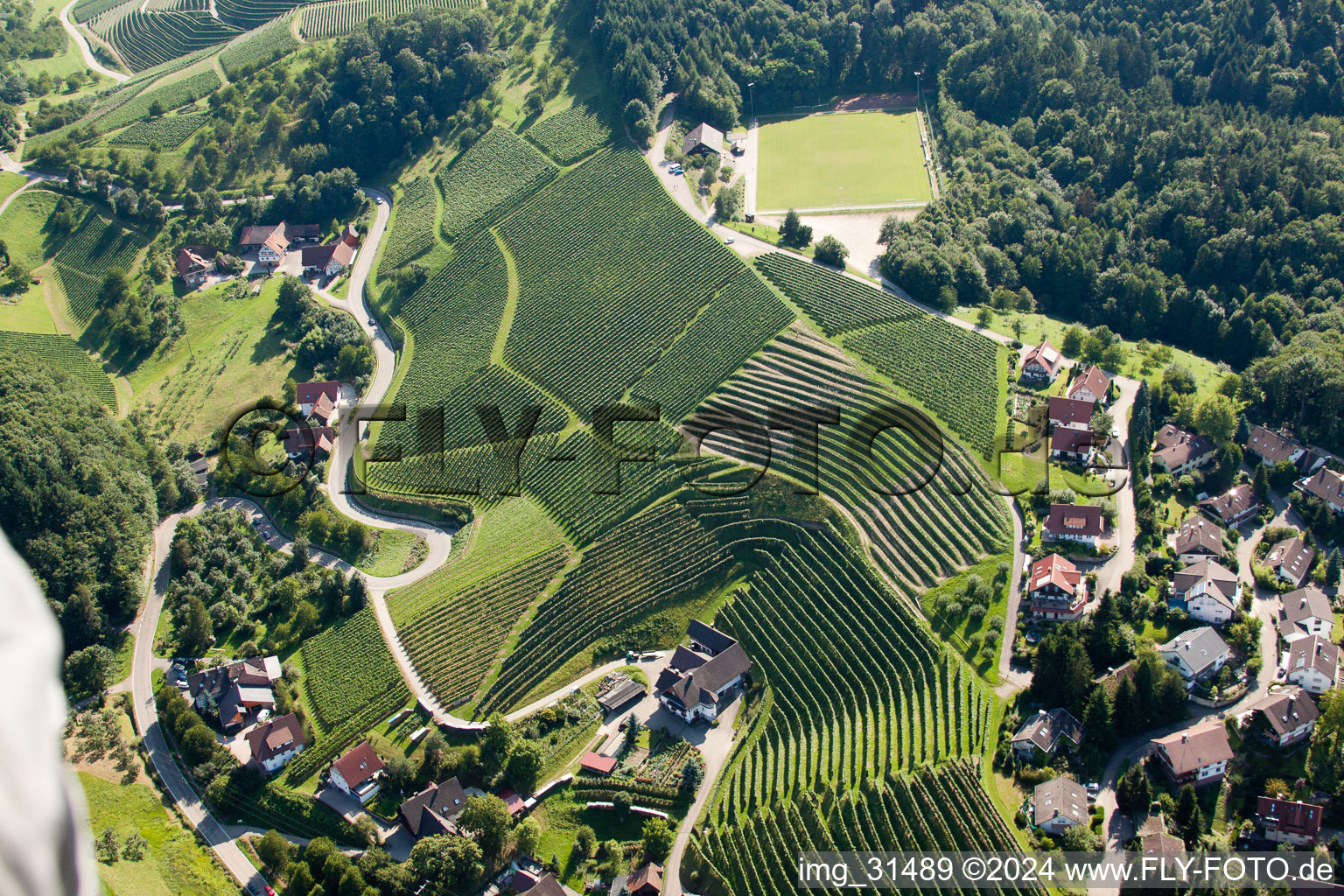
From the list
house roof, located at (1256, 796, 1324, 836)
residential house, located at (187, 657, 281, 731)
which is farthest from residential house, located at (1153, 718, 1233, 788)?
residential house, located at (187, 657, 281, 731)

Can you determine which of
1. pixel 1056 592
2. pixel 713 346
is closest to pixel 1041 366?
pixel 1056 592

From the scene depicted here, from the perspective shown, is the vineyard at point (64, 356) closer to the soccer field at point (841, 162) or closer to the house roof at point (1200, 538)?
the soccer field at point (841, 162)

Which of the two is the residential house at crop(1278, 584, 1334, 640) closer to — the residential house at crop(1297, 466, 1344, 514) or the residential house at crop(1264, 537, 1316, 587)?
the residential house at crop(1264, 537, 1316, 587)

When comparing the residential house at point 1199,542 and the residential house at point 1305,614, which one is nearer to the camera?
the residential house at point 1305,614

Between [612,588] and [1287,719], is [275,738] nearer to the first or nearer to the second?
[612,588]

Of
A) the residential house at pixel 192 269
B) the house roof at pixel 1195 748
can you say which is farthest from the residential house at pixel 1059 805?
the residential house at pixel 192 269
